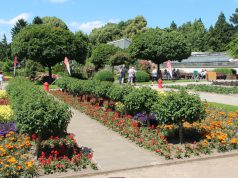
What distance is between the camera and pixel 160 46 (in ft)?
116

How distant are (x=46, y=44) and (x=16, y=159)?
24661mm

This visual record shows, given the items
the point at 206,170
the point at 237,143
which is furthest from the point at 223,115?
the point at 206,170

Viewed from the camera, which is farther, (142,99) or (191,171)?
(142,99)

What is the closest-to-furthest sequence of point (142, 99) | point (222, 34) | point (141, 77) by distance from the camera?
point (142, 99), point (141, 77), point (222, 34)

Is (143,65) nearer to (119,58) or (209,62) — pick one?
(119,58)

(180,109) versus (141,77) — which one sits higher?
(141,77)

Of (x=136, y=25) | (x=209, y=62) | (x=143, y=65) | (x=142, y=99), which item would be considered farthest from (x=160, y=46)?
(x=136, y=25)

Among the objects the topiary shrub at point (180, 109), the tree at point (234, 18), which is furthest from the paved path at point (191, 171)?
the tree at point (234, 18)

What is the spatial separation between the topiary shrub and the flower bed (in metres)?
0.38

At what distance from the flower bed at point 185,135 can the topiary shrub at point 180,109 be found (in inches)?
15.1

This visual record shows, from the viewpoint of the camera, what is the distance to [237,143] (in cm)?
862

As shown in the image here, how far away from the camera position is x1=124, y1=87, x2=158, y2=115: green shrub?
1048 centimetres

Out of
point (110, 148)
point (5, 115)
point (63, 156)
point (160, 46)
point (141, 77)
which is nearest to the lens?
point (63, 156)

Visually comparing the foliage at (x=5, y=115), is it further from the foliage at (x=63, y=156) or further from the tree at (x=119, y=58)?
the tree at (x=119, y=58)
